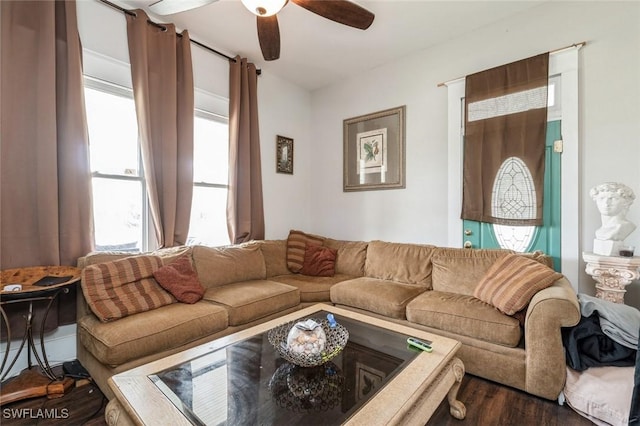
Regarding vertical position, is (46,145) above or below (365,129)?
below

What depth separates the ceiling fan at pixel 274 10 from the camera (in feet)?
5.24

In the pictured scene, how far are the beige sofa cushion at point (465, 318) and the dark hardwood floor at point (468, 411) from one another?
0.32 m

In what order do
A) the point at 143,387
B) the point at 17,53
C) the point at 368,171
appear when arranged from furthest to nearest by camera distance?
the point at 368,171, the point at 17,53, the point at 143,387

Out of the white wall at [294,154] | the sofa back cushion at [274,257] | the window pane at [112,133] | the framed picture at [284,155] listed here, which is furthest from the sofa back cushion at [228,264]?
the framed picture at [284,155]

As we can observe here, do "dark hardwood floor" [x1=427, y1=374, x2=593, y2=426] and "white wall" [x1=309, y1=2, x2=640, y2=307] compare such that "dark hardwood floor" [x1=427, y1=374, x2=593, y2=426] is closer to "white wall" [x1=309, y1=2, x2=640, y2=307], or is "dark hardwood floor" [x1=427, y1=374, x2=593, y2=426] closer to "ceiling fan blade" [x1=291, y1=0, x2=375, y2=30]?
"white wall" [x1=309, y1=2, x2=640, y2=307]

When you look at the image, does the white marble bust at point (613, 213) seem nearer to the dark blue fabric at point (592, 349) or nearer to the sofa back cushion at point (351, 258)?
the dark blue fabric at point (592, 349)

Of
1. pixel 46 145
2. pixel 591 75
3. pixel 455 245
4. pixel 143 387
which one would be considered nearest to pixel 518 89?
pixel 591 75

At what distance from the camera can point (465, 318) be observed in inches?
75.9

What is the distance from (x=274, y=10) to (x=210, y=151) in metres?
1.87

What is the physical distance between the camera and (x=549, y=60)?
7.88 ft

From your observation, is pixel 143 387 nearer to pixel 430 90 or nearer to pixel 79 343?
pixel 79 343

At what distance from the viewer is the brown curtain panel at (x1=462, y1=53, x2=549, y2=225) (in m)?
2.43

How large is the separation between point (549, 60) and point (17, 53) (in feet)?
13.2

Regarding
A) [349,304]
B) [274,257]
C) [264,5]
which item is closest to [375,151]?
[274,257]
